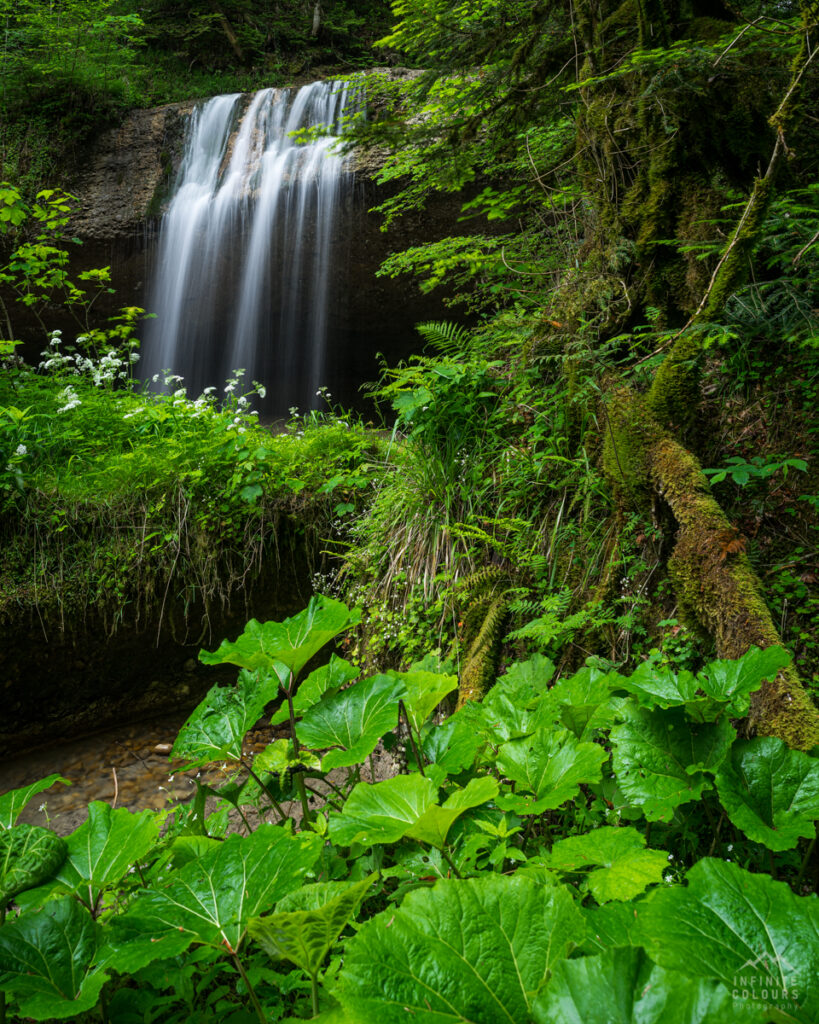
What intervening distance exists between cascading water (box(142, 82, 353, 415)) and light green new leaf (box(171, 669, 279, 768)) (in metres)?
7.53

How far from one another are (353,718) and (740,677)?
0.70 metres

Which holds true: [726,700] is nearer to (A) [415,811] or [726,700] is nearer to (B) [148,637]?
(A) [415,811]

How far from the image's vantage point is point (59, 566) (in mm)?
3609

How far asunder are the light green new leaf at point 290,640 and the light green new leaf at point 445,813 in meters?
0.35

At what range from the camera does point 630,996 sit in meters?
0.42

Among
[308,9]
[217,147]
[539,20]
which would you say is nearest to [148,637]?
[539,20]

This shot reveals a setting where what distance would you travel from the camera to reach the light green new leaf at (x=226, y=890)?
704 mm

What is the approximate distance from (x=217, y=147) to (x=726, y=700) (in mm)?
10430

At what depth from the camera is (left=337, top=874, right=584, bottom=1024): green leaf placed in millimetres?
500

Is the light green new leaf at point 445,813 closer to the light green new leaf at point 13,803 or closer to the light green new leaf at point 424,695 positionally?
the light green new leaf at point 424,695

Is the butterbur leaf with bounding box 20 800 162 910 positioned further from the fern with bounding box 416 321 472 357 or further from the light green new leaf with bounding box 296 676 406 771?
the fern with bounding box 416 321 472 357

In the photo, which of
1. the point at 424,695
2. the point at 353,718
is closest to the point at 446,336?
the point at 424,695

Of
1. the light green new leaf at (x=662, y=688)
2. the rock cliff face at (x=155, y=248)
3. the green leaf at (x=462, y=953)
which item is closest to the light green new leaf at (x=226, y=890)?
the green leaf at (x=462, y=953)

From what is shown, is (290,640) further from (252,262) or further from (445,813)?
(252,262)
